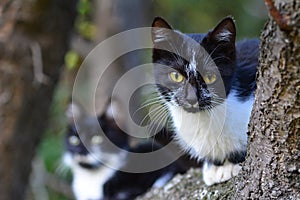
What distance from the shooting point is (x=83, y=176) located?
12.0ft

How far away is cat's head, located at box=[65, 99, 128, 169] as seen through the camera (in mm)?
3633

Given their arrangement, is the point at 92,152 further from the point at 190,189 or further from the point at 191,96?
the point at 191,96

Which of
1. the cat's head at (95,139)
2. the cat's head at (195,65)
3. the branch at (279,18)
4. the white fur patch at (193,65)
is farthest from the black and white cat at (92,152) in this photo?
the branch at (279,18)

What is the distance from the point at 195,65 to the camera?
2.07 metres

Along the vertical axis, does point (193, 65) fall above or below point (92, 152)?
above

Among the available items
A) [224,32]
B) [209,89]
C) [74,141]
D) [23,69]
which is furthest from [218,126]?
[74,141]

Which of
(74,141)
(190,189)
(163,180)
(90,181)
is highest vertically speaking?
(190,189)

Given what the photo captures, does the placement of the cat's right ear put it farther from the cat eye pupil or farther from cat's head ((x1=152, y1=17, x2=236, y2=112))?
the cat eye pupil

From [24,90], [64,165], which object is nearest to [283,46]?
[24,90]

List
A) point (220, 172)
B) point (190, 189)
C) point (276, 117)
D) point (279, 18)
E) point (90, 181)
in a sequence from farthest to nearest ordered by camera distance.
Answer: point (90, 181) < point (190, 189) < point (220, 172) < point (276, 117) < point (279, 18)

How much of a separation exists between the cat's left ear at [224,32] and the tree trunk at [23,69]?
4.15 ft

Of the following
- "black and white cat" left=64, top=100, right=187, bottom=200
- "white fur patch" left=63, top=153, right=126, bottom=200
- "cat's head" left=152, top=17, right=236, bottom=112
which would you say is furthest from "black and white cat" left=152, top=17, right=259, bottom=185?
"white fur patch" left=63, top=153, right=126, bottom=200

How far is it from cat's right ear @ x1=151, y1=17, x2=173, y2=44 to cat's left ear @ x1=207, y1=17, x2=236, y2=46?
0.57ft

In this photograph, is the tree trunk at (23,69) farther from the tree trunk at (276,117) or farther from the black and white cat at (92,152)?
the tree trunk at (276,117)
